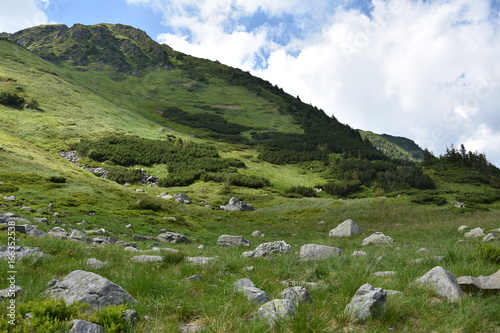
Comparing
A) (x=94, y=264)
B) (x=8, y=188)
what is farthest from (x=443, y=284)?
(x=8, y=188)

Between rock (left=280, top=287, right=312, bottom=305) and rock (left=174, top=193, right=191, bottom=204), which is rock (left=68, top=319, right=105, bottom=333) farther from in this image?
rock (left=174, top=193, right=191, bottom=204)

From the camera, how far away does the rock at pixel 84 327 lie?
126 inches

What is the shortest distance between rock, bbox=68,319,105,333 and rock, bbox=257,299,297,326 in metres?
1.84

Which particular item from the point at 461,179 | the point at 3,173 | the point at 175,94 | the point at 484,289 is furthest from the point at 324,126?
the point at 484,289

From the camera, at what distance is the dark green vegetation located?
13.2 ft

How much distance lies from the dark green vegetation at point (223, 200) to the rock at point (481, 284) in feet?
1.19

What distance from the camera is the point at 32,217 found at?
19766 millimetres

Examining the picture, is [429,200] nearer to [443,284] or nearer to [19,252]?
[443,284]

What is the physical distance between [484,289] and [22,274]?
820 centimetres

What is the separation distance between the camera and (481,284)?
4754 millimetres

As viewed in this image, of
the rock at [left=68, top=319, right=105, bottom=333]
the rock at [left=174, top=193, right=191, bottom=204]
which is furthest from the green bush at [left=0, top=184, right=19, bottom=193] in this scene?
the rock at [left=68, top=319, right=105, bottom=333]

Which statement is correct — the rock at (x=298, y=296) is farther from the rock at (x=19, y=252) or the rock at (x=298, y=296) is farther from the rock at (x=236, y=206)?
the rock at (x=236, y=206)

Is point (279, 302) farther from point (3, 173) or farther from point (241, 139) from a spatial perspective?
point (241, 139)

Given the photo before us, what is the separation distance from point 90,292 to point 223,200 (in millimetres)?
49378
